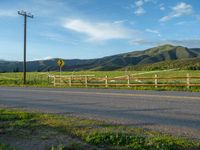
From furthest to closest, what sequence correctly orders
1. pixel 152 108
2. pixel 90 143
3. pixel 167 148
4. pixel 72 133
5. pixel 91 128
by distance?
pixel 152 108 < pixel 91 128 < pixel 72 133 < pixel 90 143 < pixel 167 148

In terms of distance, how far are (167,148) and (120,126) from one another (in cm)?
248

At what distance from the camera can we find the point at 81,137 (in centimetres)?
751

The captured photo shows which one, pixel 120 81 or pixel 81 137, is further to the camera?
pixel 120 81

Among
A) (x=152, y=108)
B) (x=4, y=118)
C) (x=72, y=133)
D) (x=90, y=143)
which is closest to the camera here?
(x=90, y=143)

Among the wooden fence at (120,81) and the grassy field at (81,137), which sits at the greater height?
the wooden fence at (120,81)

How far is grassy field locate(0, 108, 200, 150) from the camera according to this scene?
6574mm

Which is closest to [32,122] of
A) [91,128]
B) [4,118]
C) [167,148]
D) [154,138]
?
[4,118]

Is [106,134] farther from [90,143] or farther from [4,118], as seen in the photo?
[4,118]

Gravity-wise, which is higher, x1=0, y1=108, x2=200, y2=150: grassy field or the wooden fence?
the wooden fence

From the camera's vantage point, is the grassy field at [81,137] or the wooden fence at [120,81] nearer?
the grassy field at [81,137]

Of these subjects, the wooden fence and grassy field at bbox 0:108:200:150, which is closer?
grassy field at bbox 0:108:200:150

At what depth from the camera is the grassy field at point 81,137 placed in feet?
21.6

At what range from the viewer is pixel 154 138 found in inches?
279

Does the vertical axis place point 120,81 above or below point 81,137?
above
